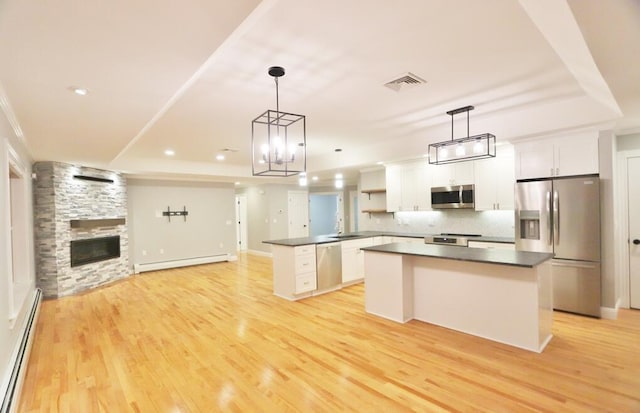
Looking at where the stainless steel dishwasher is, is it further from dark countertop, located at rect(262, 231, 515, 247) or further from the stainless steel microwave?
the stainless steel microwave

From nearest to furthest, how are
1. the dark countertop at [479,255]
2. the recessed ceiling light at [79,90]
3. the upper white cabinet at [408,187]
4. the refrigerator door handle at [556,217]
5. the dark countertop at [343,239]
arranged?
the recessed ceiling light at [79,90], the dark countertop at [479,255], the refrigerator door handle at [556,217], the dark countertop at [343,239], the upper white cabinet at [408,187]

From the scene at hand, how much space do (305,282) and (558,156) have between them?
158 inches

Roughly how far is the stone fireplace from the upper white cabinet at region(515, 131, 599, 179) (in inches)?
295

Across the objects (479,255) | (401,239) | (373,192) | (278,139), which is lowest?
(401,239)

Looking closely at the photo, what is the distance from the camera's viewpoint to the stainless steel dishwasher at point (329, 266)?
17.4 ft

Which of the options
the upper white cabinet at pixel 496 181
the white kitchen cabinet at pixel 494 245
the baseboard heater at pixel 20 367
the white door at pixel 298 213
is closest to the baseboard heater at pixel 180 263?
the white door at pixel 298 213

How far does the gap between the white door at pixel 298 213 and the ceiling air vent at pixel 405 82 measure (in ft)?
24.0

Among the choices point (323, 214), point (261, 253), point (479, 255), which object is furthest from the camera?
point (323, 214)

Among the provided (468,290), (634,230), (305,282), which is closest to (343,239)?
(305,282)

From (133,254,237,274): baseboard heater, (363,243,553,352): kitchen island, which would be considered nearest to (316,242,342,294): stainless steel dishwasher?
(363,243,553,352): kitchen island

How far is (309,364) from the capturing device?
9.60 feet

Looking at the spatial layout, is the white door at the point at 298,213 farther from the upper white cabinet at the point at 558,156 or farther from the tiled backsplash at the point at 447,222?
the upper white cabinet at the point at 558,156

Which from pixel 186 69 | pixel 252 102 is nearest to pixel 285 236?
pixel 252 102

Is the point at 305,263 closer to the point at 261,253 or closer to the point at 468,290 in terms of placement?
the point at 468,290
